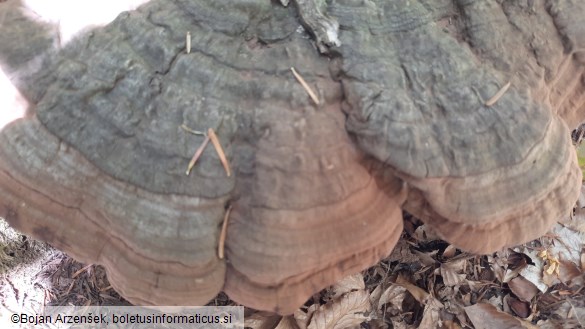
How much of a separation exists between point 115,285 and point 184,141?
0.75m

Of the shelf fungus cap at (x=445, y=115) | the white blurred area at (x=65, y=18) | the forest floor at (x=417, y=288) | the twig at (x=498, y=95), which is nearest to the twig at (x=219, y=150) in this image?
the shelf fungus cap at (x=445, y=115)

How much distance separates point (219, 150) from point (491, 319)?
7.56ft

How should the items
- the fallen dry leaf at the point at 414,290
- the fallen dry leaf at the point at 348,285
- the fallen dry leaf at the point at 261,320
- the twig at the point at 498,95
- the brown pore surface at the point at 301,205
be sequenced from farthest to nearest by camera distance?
the fallen dry leaf at the point at 414,290 → the fallen dry leaf at the point at 348,285 → the fallen dry leaf at the point at 261,320 → the twig at the point at 498,95 → the brown pore surface at the point at 301,205

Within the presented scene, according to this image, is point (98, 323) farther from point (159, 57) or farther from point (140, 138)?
point (159, 57)

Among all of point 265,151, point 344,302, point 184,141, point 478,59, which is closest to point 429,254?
point 344,302

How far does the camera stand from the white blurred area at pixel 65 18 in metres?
2.11

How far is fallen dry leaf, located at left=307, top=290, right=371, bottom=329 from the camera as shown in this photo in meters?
3.08

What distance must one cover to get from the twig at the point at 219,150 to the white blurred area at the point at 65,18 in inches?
27.3

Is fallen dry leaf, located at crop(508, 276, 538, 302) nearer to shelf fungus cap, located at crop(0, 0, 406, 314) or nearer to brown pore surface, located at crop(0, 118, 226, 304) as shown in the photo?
shelf fungus cap, located at crop(0, 0, 406, 314)

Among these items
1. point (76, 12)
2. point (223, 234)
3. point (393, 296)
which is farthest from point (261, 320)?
point (76, 12)

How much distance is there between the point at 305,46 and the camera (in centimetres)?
206

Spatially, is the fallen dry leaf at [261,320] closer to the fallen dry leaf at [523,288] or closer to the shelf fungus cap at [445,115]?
the shelf fungus cap at [445,115]

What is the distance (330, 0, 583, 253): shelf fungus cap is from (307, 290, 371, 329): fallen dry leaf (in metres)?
1.20

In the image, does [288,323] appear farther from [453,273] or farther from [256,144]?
[256,144]
